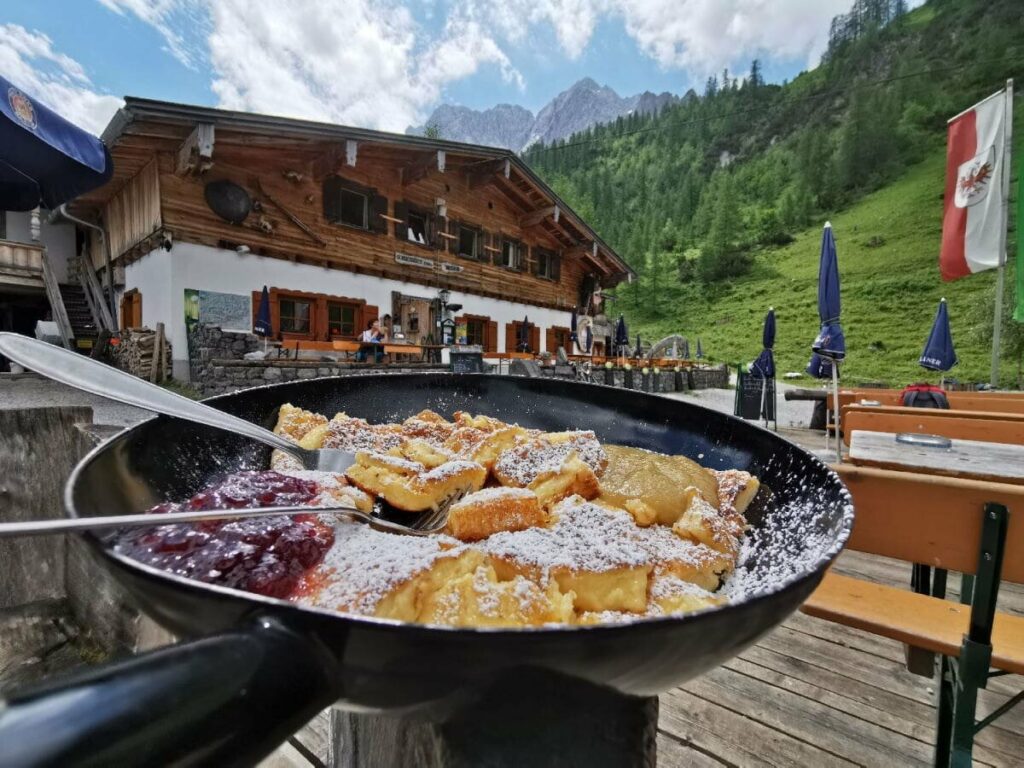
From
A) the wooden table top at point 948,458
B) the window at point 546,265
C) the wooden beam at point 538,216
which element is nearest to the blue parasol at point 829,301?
the wooden table top at point 948,458

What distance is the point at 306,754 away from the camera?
1.52 m

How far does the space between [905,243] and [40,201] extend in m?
57.1

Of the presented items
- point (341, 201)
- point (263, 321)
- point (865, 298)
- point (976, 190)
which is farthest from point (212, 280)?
point (865, 298)

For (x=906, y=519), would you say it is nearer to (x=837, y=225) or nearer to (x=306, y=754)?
(x=306, y=754)

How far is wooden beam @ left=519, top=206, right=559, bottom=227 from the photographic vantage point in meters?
15.5

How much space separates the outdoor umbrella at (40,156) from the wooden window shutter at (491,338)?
10.9m

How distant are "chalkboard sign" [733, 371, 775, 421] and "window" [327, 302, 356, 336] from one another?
9.06 meters

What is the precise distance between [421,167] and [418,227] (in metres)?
1.78

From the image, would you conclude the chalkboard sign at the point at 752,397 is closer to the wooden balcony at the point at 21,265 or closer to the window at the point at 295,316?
the window at the point at 295,316

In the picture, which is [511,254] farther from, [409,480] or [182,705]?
[182,705]

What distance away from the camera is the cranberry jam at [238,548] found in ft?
1.55

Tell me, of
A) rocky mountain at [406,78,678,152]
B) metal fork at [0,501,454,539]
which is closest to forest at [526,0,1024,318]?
metal fork at [0,501,454,539]

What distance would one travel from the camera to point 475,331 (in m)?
15.2

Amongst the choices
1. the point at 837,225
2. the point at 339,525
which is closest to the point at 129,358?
the point at 339,525
